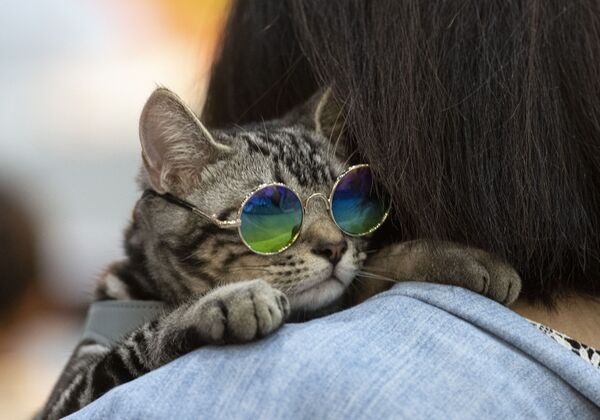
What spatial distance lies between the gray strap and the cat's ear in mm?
181

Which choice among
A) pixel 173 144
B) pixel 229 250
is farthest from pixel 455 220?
pixel 173 144

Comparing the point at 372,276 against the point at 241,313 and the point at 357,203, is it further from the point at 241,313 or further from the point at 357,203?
the point at 241,313

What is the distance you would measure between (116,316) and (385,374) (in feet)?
1.84

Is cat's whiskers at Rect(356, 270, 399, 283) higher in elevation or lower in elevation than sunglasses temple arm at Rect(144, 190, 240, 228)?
lower

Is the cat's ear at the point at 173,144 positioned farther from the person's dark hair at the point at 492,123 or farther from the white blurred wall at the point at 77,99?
the white blurred wall at the point at 77,99

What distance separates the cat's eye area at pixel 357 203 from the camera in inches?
38.4

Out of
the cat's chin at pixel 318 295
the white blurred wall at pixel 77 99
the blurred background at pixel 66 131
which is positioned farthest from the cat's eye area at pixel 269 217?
the white blurred wall at pixel 77 99

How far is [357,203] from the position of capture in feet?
3.26

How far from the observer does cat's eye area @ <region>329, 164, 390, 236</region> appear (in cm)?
98

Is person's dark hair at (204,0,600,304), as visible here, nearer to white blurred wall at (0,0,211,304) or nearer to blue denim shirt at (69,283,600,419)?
blue denim shirt at (69,283,600,419)

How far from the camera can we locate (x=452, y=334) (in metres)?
0.74

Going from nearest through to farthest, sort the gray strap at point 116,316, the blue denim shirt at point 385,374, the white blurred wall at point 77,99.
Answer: the blue denim shirt at point 385,374, the gray strap at point 116,316, the white blurred wall at point 77,99

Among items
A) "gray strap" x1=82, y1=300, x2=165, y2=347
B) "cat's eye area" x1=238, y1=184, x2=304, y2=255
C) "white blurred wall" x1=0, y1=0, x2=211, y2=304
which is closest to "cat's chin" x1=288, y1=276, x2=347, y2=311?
"cat's eye area" x1=238, y1=184, x2=304, y2=255

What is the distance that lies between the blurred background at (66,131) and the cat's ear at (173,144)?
2106 mm
